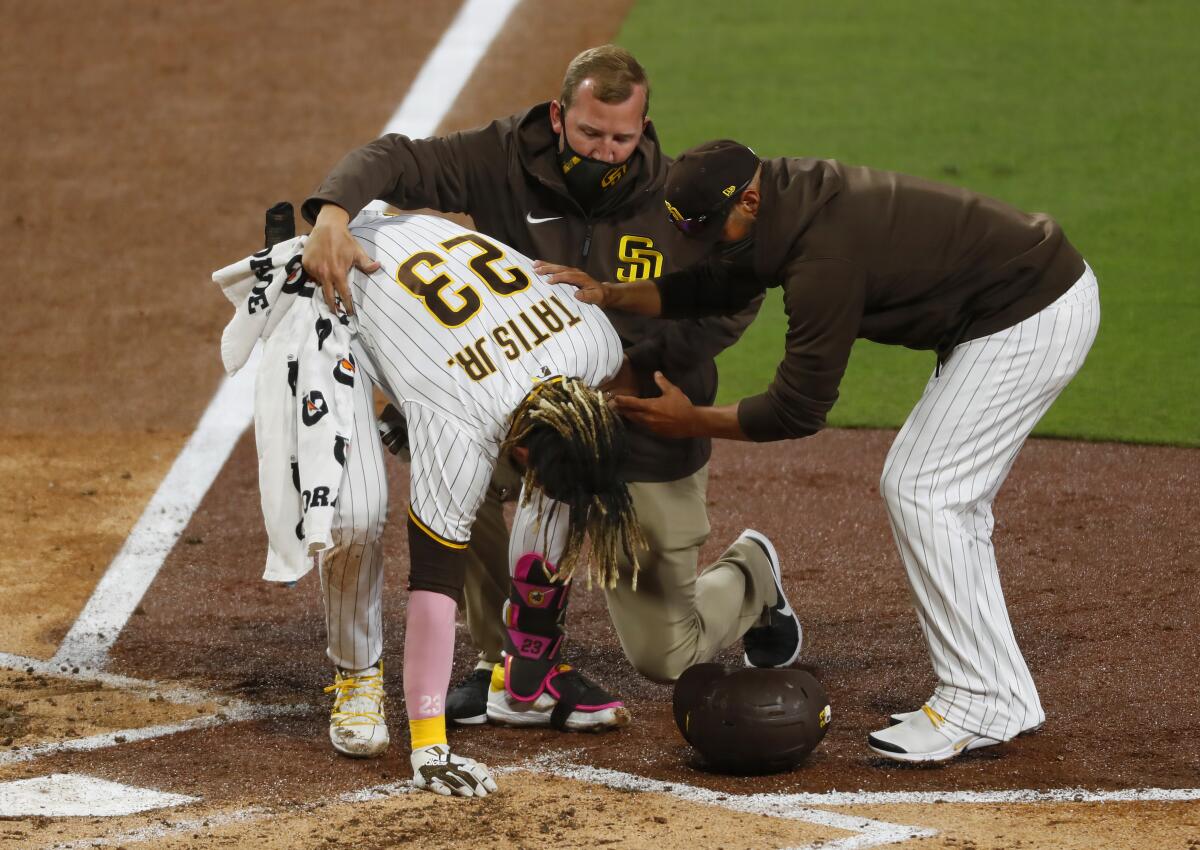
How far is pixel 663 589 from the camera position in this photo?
4.63 meters

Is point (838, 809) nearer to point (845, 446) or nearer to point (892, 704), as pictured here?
point (892, 704)

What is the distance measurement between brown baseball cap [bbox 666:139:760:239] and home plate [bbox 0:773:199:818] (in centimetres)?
184

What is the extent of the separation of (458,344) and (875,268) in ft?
3.37

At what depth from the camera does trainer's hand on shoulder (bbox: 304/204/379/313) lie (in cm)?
414

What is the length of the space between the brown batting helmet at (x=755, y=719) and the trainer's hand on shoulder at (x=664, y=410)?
65 cm

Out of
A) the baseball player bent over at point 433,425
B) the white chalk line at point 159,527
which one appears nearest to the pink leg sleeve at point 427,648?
the baseball player bent over at point 433,425

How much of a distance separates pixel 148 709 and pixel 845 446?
3.34 metres

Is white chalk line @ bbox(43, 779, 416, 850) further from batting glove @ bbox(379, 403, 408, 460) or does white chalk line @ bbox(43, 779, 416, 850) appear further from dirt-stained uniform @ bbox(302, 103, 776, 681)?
batting glove @ bbox(379, 403, 408, 460)

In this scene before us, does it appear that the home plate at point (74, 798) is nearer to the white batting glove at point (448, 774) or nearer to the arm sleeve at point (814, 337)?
the white batting glove at point (448, 774)

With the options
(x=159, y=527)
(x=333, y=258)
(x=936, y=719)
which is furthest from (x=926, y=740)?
(x=159, y=527)

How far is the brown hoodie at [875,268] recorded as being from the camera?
3.93 metres

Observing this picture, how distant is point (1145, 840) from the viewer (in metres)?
3.66

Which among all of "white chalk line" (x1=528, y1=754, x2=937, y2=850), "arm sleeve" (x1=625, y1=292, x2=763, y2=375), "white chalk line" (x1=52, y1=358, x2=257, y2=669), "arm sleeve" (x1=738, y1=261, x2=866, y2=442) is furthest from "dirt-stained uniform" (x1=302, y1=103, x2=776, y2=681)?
"white chalk line" (x1=52, y1=358, x2=257, y2=669)

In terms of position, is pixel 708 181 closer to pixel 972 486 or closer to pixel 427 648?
pixel 972 486
